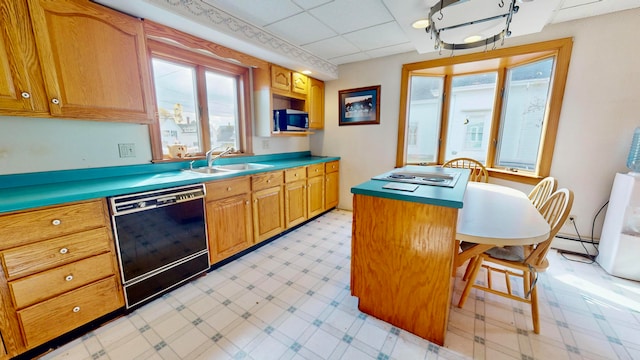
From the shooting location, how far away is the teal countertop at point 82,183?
48.4 inches

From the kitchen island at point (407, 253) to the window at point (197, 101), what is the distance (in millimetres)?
1806


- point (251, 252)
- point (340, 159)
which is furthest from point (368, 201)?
point (340, 159)

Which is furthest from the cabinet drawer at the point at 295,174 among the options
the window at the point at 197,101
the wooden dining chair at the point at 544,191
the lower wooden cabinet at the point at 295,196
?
the wooden dining chair at the point at 544,191

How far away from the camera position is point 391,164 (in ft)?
11.0

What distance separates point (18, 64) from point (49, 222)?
2.92 ft

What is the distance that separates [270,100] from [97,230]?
2012mm

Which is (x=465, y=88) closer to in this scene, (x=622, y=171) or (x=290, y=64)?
(x=622, y=171)

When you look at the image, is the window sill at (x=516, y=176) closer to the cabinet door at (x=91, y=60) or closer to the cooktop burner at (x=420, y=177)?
the cooktop burner at (x=420, y=177)

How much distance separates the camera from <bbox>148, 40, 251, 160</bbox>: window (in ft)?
7.01

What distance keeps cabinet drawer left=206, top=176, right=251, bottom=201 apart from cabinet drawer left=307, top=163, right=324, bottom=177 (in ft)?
3.27

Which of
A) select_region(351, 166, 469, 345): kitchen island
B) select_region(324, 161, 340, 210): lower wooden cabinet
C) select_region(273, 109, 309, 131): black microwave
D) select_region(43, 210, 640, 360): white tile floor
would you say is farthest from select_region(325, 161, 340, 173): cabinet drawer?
select_region(351, 166, 469, 345): kitchen island

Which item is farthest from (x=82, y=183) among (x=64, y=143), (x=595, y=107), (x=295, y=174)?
(x=595, y=107)

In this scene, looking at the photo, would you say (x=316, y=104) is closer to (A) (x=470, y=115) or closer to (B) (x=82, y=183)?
(A) (x=470, y=115)

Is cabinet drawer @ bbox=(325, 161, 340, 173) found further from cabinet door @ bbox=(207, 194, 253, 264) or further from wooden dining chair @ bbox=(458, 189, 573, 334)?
wooden dining chair @ bbox=(458, 189, 573, 334)
